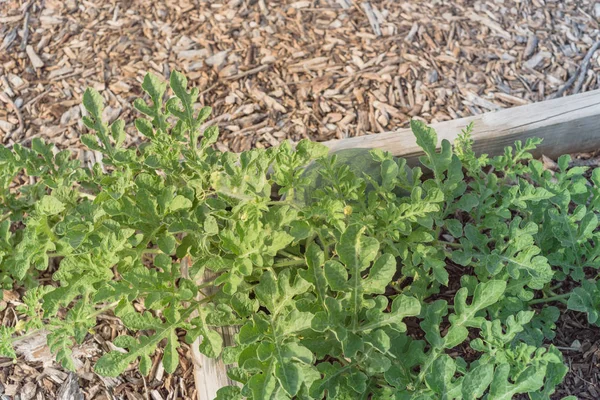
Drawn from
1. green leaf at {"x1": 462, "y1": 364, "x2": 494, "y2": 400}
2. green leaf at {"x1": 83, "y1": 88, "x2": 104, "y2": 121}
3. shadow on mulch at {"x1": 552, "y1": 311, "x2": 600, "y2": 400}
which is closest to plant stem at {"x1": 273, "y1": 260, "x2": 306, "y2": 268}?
green leaf at {"x1": 462, "y1": 364, "x2": 494, "y2": 400}

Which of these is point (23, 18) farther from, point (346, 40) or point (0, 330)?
point (0, 330)

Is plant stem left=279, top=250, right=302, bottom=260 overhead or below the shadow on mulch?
overhead

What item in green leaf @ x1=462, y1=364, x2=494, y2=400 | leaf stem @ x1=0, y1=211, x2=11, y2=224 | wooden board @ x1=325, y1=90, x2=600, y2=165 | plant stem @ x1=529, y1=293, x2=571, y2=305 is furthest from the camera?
wooden board @ x1=325, y1=90, x2=600, y2=165

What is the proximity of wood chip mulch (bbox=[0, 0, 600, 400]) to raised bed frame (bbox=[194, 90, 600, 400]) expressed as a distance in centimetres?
38

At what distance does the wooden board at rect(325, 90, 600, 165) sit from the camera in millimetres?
3150

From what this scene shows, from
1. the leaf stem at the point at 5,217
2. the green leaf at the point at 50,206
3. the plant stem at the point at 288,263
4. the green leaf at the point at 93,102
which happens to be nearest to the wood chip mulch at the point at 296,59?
the leaf stem at the point at 5,217

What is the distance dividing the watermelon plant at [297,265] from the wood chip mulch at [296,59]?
2.87 ft

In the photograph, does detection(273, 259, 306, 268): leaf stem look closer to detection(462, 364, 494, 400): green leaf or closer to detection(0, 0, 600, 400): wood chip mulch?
detection(462, 364, 494, 400): green leaf

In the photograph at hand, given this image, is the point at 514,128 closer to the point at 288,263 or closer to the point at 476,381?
the point at 288,263

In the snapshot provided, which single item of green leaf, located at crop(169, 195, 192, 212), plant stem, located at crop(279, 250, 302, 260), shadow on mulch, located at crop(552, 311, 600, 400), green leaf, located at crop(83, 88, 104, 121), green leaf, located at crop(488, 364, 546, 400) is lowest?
shadow on mulch, located at crop(552, 311, 600, 400)

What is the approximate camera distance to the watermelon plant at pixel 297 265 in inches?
87.7

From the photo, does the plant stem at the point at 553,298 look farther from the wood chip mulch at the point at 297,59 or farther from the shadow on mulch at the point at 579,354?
the wood chip mulch at the point at 297,59

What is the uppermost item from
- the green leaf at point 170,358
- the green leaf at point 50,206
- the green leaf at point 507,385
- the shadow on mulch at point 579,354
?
the green leaf at point 50,206

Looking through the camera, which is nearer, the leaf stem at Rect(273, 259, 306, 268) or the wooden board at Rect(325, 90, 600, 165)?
the leaf stem at Rect(273, 259, 306, 268)
